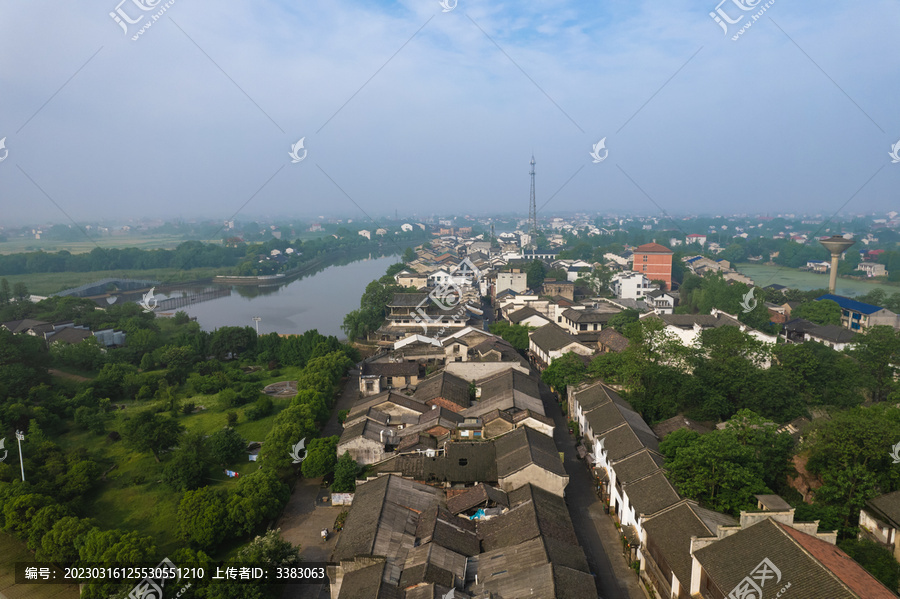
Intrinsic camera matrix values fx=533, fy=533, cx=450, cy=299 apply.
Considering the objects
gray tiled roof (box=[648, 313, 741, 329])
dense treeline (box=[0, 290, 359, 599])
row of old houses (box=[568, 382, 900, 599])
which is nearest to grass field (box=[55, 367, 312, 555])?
dense treeline (box=[0, 290, 359, 599])

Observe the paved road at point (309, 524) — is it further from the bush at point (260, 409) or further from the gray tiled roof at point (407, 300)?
the gray tiled roof at point (407, 300)

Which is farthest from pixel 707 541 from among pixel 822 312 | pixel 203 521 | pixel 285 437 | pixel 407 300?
pixel 822 312

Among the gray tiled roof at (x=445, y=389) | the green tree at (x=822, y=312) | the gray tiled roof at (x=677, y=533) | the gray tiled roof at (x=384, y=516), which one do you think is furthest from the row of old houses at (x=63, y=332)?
the green tree at (x=822, y=312)

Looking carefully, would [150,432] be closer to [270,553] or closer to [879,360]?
[270,553]

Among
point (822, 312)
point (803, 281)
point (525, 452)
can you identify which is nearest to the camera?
point (525, 452)

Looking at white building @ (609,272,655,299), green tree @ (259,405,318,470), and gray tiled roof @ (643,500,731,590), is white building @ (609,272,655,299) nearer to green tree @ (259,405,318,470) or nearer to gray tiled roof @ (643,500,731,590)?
green tree @ (259,405,318,470)

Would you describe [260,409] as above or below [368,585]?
below
